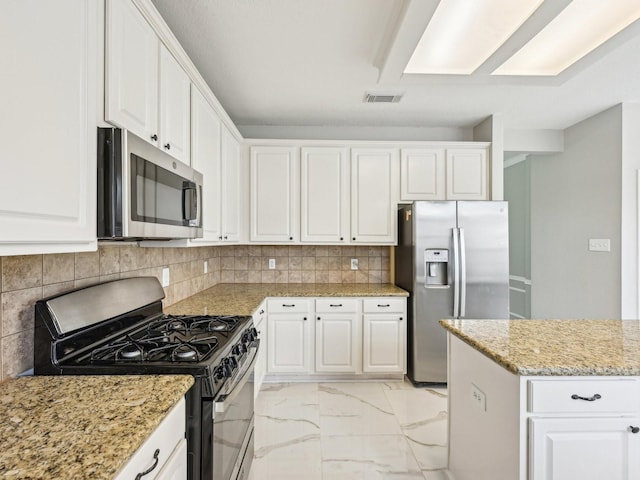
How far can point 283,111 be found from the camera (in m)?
3.40

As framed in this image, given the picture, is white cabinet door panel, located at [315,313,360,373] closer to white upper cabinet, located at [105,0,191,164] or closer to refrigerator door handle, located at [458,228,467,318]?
refrigerator door handle, located at [458,228,467,318]

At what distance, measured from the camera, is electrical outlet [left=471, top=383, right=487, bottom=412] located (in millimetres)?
1524

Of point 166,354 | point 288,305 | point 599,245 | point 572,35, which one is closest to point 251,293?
point 288,305

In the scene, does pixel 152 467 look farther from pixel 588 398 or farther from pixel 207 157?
pixel 207 157

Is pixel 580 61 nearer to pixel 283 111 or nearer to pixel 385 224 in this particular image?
pixel 385 224

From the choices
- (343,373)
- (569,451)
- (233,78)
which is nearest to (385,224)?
(343,373)

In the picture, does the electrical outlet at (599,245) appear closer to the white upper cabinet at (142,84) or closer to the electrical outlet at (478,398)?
the electrical outlet at (478,398)

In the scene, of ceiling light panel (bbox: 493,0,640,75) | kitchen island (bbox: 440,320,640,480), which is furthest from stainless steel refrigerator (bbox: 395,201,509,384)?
kitchen island (bbox: 440,320,640,480)

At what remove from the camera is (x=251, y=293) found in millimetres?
3150

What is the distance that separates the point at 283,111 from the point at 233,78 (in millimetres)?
756

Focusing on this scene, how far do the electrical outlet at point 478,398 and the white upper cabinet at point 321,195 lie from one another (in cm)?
206

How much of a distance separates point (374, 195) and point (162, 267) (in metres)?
2.06

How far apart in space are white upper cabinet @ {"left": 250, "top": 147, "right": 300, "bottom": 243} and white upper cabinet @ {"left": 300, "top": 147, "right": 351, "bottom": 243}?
0.36 ft

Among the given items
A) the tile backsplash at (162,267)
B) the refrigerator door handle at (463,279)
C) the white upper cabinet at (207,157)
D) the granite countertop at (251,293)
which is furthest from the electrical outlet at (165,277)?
the refrigerator door handle at (463,279)
